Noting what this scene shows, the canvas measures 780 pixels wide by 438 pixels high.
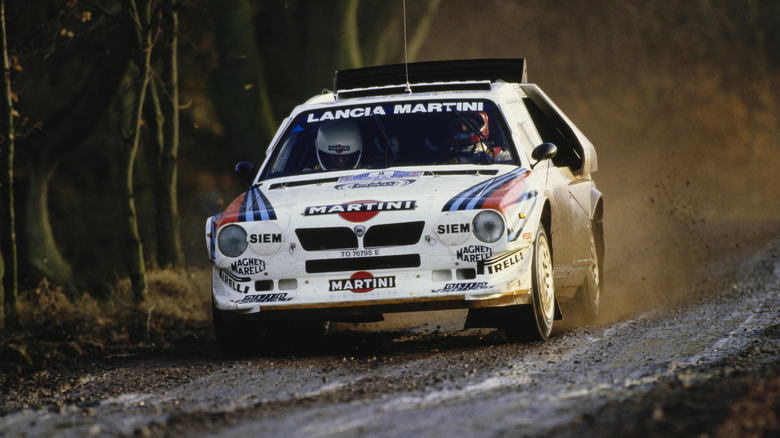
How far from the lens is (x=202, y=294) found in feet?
42.2

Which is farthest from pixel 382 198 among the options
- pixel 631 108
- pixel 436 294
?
pixel 631 108

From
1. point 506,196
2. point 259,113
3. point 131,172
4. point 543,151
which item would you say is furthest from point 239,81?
point 506,196

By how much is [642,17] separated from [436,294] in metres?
31.1

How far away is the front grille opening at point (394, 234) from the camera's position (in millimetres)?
A: 7805

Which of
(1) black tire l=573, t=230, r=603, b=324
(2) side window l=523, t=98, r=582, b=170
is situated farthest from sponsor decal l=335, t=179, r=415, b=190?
(1) black tire l=573, t=230, r=603, b=324

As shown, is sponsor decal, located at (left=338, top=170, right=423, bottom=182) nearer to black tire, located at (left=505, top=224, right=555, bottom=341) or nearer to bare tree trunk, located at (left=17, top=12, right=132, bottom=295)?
black tire, located at (left=505, top=224, right=555, bottom=341)

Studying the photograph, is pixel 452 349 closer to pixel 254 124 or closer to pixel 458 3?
pixel 254 124

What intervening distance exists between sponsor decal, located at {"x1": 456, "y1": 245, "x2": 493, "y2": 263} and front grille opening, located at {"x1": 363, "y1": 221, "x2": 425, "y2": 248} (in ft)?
0.95

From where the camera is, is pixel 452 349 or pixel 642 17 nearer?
pixel 452 349

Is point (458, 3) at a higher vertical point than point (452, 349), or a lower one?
higher

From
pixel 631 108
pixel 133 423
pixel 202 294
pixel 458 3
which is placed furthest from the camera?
pixel 458 3

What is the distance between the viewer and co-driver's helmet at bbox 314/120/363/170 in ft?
29.3

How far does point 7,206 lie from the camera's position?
11773 mm

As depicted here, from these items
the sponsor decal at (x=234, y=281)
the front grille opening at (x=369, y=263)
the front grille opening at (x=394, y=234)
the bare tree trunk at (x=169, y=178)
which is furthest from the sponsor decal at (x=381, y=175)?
the bare tree trunk at (x=169, y=178)
